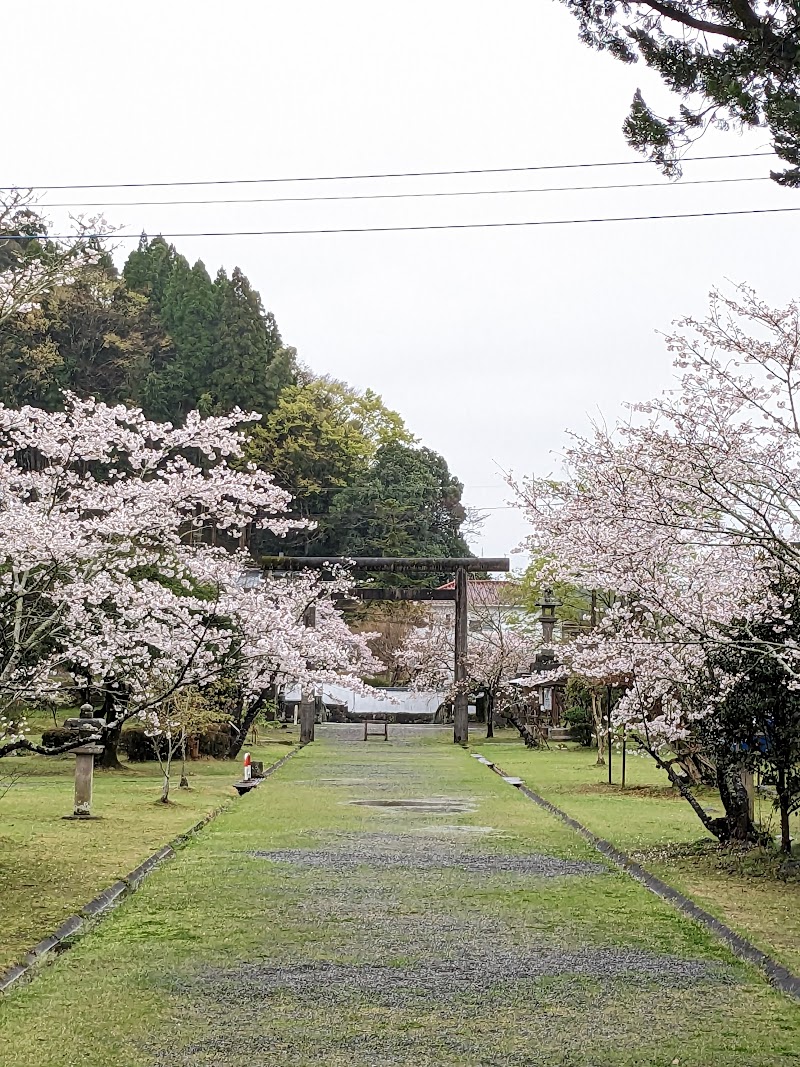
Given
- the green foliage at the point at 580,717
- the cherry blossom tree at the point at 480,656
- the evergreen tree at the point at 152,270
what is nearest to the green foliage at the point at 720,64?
the green foliage at the point at 580,717

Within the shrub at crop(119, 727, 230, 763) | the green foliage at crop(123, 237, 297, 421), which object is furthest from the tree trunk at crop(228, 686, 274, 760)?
the green foliage at crop(123, 237, 297, 421)

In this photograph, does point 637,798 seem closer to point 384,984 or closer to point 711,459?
point 711,459

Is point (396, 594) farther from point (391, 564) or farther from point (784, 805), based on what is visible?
point (784, 805)

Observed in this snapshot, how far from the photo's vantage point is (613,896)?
9008 mm

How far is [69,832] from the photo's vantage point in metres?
12.7

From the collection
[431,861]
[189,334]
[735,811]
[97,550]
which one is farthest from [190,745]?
[189,334]

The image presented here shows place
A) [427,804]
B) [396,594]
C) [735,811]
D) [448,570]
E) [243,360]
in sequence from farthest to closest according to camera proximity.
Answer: [243,360]
[396,594]
[448,570]
[427,804]
[735,811]

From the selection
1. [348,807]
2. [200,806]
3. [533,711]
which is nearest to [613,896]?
[348,807]

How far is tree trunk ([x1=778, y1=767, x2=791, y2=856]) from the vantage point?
10.3m

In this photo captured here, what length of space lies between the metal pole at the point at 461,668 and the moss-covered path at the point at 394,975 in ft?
71.3

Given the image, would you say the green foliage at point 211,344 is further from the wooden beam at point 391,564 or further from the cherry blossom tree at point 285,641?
the wooden beam at point 391,564

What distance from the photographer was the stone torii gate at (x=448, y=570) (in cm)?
3256

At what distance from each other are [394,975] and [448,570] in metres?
27.7

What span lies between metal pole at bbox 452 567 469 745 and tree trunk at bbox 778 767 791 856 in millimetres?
22492
